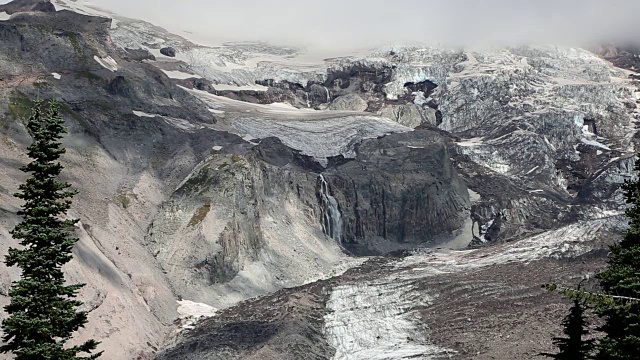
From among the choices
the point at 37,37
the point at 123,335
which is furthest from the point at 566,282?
the point at 37,37

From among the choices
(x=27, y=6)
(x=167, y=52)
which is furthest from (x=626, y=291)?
(x=27, y=6)

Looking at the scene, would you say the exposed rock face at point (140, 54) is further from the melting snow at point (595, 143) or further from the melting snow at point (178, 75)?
the melting snow at point (595, 143)

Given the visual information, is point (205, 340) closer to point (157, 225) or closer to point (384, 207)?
point (157, 225)

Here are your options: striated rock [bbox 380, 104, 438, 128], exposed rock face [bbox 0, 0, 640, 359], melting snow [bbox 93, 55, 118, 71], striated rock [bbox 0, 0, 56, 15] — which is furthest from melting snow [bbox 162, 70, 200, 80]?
striated rock [bbox 380, 104, 438, 128]

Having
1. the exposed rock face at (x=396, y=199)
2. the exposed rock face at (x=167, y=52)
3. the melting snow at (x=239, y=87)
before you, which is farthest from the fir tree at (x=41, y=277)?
the exposed rock face at (x=167, y=52)

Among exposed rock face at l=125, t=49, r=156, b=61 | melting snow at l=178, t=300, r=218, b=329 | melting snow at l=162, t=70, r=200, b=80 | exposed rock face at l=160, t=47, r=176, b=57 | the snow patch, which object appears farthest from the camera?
exposed rock face at l=160, t=47, r=176, b=57

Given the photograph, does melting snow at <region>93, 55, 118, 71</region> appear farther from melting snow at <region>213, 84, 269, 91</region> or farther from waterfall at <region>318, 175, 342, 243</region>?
melting snow at <region>213, 84, 269, 91</region>

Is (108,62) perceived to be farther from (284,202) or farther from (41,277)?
(41,277)
